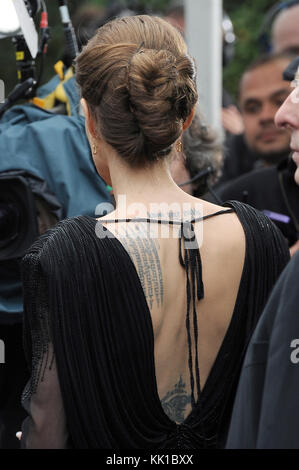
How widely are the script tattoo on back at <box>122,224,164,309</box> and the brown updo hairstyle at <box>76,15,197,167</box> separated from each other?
0.17 metres

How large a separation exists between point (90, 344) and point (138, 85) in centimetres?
57

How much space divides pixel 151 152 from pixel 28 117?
676mm

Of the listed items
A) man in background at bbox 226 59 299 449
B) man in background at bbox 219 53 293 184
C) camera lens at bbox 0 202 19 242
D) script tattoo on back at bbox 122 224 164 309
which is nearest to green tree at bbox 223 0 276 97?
man in background at bbox 219 53 293 184

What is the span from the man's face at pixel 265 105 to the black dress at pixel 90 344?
198 cm

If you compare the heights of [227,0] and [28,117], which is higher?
[28,117]

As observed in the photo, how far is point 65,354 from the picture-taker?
4.73ft

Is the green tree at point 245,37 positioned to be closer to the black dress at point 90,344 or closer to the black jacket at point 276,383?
the black dress at point 90,344

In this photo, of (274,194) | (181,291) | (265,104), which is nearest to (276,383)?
(181,291)

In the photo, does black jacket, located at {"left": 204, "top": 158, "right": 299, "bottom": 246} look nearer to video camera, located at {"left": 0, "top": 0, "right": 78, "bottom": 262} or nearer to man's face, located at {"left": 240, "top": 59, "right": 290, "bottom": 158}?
man's face, located at {"left": 240, "top": 59, "right": 290, "bottom": 158}

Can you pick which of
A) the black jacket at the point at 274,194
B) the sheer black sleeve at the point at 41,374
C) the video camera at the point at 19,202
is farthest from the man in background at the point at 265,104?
the sheer black sleeve at the point at 41,374

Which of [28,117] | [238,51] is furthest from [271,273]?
[238,51]

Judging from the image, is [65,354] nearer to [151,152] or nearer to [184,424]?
[184,424]

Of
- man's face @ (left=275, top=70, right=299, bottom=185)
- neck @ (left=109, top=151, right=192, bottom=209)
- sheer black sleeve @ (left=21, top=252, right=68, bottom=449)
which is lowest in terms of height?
sheer black sleeve @ (left=21, top=252, right=68, bottom=449)

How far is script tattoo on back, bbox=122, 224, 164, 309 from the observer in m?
1.46
